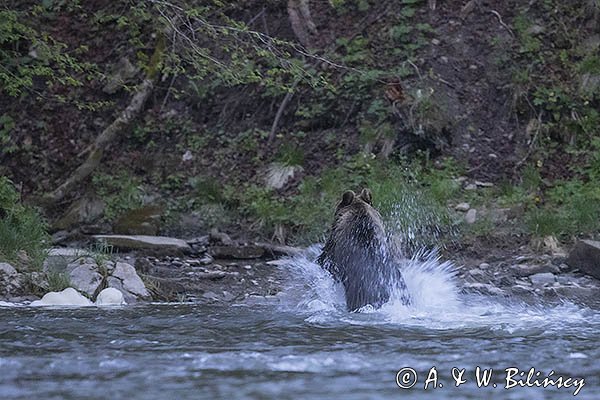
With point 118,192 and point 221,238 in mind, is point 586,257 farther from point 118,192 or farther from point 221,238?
point 118,192

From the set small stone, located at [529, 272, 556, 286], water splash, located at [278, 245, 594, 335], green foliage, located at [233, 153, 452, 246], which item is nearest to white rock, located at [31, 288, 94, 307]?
water splash, located at [278, 245, 594, 335]

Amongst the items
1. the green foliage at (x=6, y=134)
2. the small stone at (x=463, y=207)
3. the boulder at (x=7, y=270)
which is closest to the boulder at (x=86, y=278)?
the boulder at (x=7, y=270)

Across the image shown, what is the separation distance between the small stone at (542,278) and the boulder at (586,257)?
1.23 ft

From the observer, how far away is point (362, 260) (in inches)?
307

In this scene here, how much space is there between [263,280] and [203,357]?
4722 mm

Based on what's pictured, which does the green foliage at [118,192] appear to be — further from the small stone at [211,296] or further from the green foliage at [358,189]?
the small stone at [211,296]

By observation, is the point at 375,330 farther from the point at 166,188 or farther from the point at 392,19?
the point at 392,19

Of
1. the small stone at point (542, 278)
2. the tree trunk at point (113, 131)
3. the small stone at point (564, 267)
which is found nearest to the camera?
the small stone at point (542, 278)

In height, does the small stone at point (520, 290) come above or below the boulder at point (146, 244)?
below

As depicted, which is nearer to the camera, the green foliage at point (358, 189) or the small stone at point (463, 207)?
the green foliage at point (358, 189)

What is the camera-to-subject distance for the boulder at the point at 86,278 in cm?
917

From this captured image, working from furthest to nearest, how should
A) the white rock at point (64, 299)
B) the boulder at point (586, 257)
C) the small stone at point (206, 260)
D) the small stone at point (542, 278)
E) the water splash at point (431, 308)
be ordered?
1. the small stone at point (206, 260)
2. the boulder at point (586, 257)
3. the small stone at point (542, 278)
4. the white rock at point (64, 299)
5. the water splash at point (431, 308)

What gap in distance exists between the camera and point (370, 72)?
46.2 feet

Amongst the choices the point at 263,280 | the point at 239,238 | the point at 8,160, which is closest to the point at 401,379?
the point at 263,280
